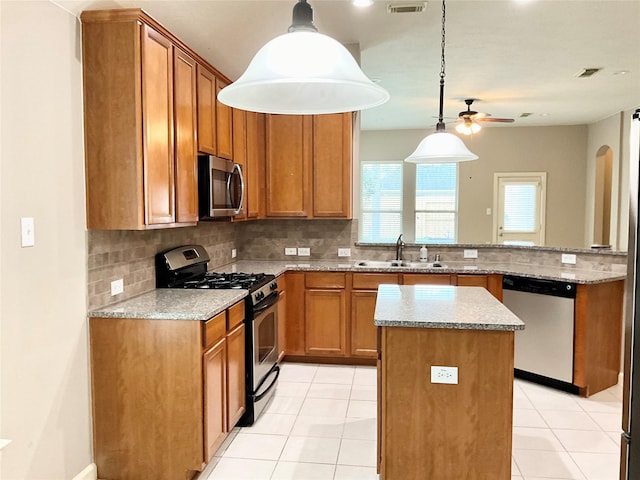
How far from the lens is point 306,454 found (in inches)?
103

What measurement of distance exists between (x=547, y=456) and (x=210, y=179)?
2.69m

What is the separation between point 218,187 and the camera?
3.18 meters

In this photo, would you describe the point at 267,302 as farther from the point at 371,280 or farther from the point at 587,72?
the point at 587,72

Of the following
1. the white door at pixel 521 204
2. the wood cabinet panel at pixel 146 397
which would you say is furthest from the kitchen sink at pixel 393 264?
the white door at pixel 521 204

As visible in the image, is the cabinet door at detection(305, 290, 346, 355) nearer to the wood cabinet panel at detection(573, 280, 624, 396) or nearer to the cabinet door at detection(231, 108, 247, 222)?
the cabinet door at detection(231, 108, 247, 222)

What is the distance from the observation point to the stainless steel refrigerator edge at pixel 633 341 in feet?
5.60

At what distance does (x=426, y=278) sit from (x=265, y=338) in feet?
5.10

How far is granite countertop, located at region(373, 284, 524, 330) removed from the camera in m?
1.99

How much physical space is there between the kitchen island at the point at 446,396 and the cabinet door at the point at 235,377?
1004 millimetres

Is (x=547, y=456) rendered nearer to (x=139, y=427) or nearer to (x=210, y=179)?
(x=139, y=427)

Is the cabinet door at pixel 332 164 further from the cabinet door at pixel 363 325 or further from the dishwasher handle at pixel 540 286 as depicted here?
the dishwasher handle at pixel 540 286

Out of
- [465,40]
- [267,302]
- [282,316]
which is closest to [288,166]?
[282,316]

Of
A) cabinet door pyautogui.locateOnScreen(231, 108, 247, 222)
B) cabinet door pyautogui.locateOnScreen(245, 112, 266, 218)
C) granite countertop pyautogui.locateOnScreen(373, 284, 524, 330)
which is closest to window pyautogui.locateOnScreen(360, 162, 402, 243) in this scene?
cabinet door pyautogui.locateOnScreen(245, 112, 266, 218)

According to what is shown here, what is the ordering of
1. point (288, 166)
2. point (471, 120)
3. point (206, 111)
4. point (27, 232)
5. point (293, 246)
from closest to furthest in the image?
point (27, 232) → point (206, 111) → point (288, 166) → point (293, 246) → point (471, 120)
